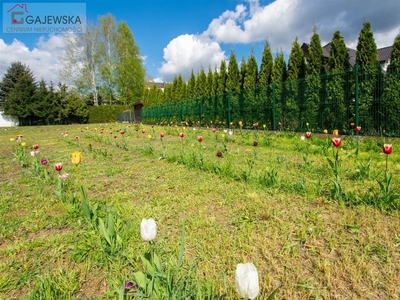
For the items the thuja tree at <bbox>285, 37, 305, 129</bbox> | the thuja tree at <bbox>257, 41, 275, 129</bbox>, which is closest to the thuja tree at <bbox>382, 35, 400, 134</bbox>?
the thuja tree at <bbox>285, 37, 305, 129</bbox>

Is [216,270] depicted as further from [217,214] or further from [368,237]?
[368,237]

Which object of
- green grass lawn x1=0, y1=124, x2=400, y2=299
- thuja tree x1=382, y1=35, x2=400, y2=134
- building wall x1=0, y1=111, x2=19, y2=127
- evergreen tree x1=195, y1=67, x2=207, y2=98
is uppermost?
evergreen tree x1=195, y1=67, x2=207, y2=98

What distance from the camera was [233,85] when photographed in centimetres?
1249

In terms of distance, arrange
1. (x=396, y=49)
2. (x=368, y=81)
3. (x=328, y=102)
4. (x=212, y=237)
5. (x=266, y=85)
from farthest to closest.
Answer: (x=266, y=85) < (x=328, y=102) < (x=368, y=81) < (x=396, y=49) < (x=212, y=237)

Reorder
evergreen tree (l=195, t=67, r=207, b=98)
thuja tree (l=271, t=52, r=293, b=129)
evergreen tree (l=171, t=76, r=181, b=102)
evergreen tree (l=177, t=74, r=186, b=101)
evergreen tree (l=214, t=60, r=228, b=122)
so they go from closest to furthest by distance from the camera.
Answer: thuja tree (l=271, t=52, r=293, b=129) < evergreen tree (l=214, t=60, r=228, b=122) < evergreen tree (l=195, t=67, r=207, b=98) < evergreen tree (l=177, t=74, r=186, b=101) < evergreen tree (l=171, t=76, r=181, b=102)

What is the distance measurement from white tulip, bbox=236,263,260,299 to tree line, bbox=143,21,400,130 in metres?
7.35

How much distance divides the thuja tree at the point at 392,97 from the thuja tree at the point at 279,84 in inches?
128

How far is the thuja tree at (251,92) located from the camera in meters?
10.3

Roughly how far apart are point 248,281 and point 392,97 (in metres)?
7.54

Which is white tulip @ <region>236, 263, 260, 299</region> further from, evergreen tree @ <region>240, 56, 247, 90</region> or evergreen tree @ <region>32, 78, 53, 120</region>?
evergreen tree @ <region>32, 78, 53, 120</region>

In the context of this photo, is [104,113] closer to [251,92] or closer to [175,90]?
[175,90]

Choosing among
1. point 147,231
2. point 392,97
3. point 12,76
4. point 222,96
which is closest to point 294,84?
point 392,97

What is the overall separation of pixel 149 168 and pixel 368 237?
9.73ft

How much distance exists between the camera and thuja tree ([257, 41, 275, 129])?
381 inches
